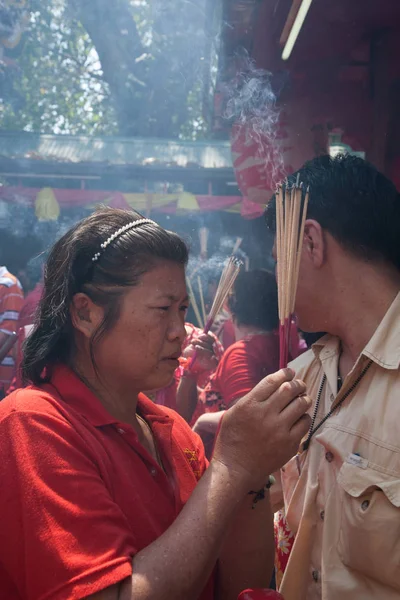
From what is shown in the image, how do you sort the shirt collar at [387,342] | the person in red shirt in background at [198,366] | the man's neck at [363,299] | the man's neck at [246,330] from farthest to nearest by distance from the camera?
the person in red shirt in background at [198,366] → the man's neck at [246,330] → the man's neck at [363,299] → the shirt collar at [387,342]

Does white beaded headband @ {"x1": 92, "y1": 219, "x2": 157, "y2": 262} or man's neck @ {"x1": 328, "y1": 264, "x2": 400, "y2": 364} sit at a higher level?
white beaded headband @ {"x1": 92, "y1": 219, "x2": 157, "y2": 262}

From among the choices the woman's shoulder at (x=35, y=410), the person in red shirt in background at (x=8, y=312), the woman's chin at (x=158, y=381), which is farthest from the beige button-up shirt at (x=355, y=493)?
the person in red shirt in background at (x=8, y=312)

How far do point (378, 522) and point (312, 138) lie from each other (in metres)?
2.31

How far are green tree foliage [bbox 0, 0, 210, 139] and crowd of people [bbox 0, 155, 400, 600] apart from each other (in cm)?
502

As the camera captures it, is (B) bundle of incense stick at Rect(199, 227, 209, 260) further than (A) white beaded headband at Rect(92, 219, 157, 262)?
Yes

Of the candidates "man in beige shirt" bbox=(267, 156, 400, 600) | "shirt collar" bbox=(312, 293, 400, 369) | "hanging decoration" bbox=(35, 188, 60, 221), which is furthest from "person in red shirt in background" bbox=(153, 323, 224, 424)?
"hanging decoration" bbox=(35, 188, 60, 221)

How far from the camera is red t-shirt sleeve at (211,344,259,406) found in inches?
113

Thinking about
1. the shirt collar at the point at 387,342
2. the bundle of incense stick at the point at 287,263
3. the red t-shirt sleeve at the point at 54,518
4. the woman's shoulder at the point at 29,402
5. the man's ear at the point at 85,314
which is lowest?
the red t-shirt sleeve at the point at 54,518

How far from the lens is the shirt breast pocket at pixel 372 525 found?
1.35 metres

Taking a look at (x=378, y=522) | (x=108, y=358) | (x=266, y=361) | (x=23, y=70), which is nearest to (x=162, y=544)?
(x=108, y=358)

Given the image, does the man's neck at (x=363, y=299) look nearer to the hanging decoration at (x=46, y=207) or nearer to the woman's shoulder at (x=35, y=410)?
the woman's shoulder at (x=35, y=410)

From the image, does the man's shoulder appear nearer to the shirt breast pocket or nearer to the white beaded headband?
the shirt breast pocket

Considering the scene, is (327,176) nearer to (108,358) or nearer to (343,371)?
(343,371)

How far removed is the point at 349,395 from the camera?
159 cm
